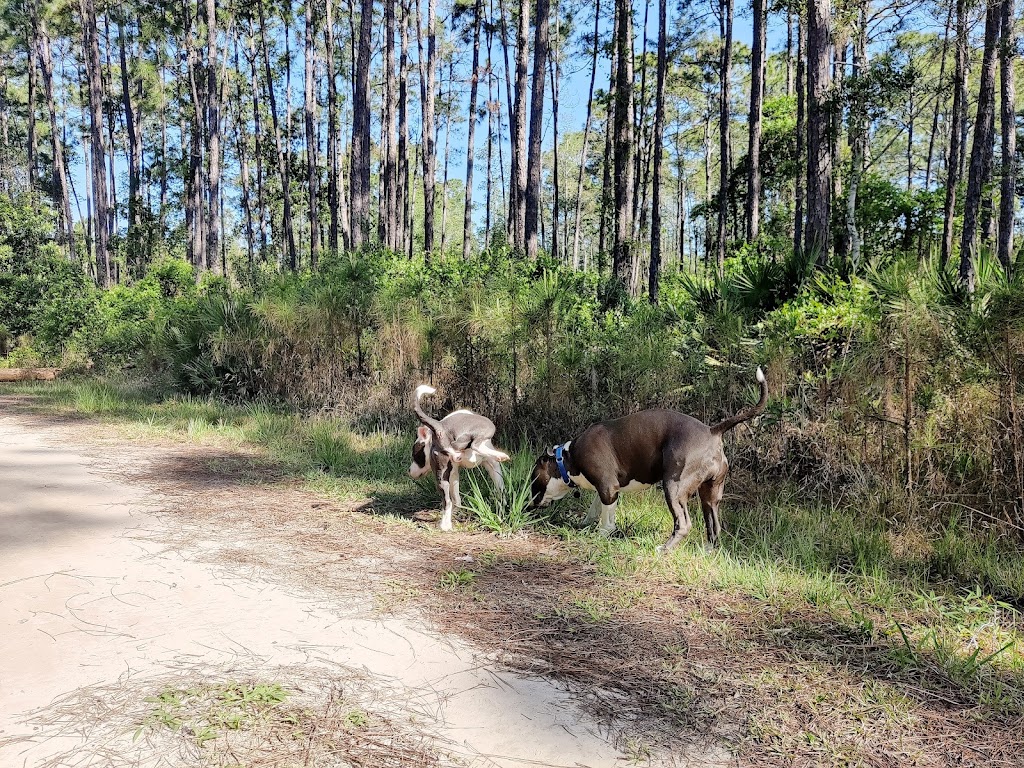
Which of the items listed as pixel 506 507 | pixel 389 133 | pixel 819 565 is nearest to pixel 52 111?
pixel 389 133

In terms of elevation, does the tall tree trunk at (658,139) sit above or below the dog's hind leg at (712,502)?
above

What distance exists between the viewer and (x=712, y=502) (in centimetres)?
477

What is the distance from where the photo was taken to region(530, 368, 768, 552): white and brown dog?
4.58m

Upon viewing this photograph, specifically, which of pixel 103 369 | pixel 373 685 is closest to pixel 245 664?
pixel 373 685

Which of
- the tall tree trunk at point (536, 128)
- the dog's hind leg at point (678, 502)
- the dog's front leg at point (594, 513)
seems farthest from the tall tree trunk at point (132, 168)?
the dog's hind leg at point (678, 502)

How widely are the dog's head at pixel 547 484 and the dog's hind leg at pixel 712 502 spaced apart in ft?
3.52

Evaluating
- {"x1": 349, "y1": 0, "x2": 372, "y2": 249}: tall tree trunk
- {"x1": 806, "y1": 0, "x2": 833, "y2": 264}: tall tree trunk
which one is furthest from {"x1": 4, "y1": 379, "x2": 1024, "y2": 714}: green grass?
{"x1": 349, "y1": 0, "x2": 372, "y2": 249}: tall tree trunk

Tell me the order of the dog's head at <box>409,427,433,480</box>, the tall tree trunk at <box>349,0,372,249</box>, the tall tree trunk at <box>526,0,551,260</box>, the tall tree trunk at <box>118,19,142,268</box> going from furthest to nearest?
the tall tree trunk at <box>118,19,142,268</box> → the tall tree trunk at <box>349,0,372,249</box> → the tall tree trunk at <box>526,0,551,260</box> → the dog's head at <box>409,427,433,480</box>

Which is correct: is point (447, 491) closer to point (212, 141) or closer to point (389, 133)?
point (389, 133)

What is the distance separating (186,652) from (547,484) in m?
2.94

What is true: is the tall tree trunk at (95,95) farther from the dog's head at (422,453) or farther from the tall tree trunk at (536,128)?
the dog's head at (422,453)

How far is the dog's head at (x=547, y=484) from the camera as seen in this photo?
5324mm

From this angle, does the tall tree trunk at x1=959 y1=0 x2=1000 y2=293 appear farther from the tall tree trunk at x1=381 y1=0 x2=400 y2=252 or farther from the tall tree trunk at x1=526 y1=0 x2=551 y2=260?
the tall tree trunk at x1=381 y1=0 x2=400 y2=252

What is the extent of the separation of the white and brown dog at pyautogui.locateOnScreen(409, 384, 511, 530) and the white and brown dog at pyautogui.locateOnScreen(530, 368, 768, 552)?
59cm
